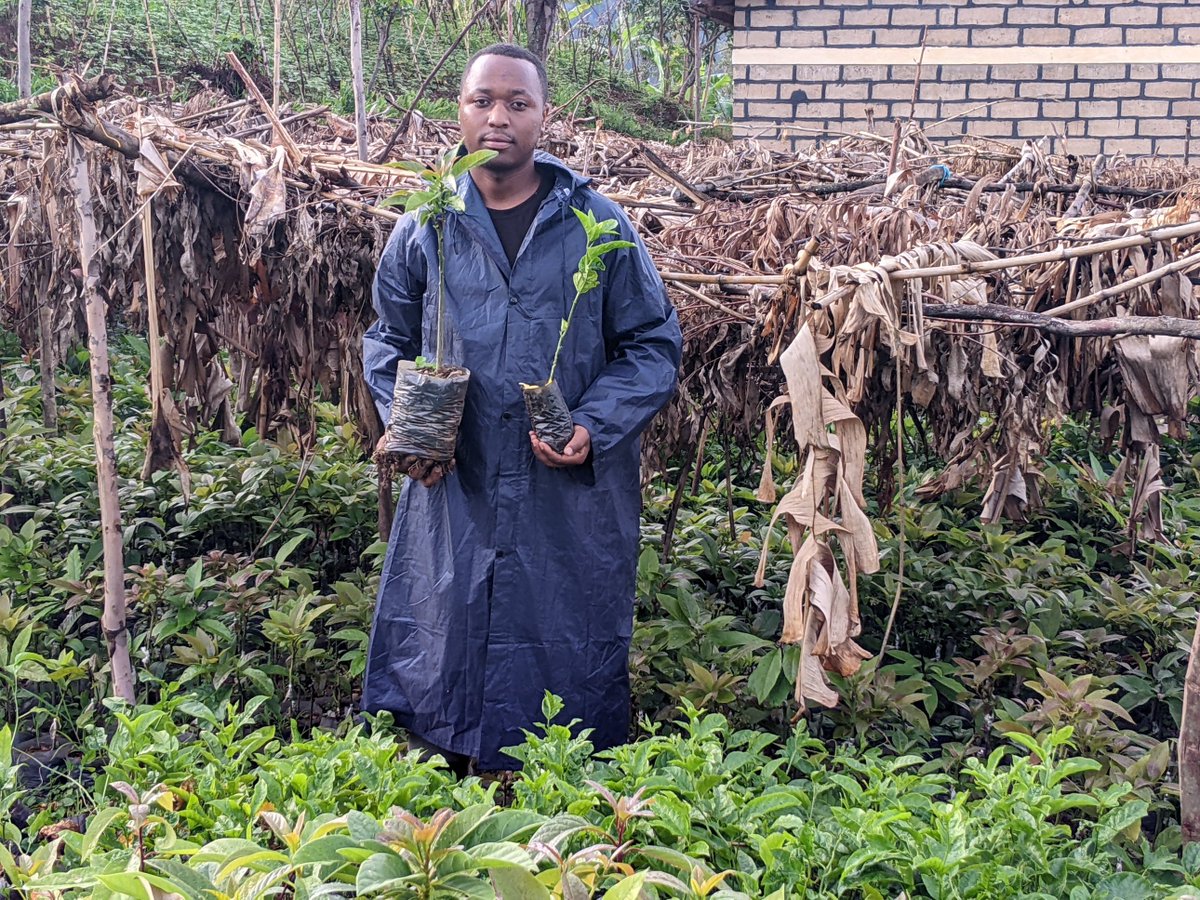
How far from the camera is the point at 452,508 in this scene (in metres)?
2.60

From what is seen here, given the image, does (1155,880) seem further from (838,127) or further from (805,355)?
(838,127)

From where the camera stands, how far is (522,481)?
8.33 ft

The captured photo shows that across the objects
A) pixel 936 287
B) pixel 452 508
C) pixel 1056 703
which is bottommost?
pixel 1056 703

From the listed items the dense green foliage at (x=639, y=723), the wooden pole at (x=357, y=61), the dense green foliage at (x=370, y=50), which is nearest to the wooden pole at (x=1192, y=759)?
the dense green foliage at (x=639, y=723)

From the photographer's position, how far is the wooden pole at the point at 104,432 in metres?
2.54

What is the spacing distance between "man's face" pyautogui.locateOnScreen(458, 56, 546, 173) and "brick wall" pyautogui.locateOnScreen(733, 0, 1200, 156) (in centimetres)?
741

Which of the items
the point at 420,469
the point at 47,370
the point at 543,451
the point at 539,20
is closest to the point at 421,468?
the point at 420,469

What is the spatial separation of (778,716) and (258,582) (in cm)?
150

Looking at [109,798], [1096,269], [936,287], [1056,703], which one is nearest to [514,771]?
[109,798]

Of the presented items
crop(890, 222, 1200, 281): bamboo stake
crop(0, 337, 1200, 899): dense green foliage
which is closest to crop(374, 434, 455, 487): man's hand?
crop(0, 337, 1200, 899): dense green foliage

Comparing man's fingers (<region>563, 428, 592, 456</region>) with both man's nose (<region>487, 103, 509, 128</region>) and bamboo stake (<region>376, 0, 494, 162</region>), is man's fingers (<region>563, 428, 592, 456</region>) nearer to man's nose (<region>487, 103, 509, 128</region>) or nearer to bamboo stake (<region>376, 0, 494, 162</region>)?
man's nose (<region>487, 103, 509, 128</region>)

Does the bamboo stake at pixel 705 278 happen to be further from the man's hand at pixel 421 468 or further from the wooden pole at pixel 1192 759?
the wooden pole at pixel 1192 759

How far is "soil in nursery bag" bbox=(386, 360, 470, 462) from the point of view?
2369 mm

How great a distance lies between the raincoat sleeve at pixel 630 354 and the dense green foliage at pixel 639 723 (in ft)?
2.00
